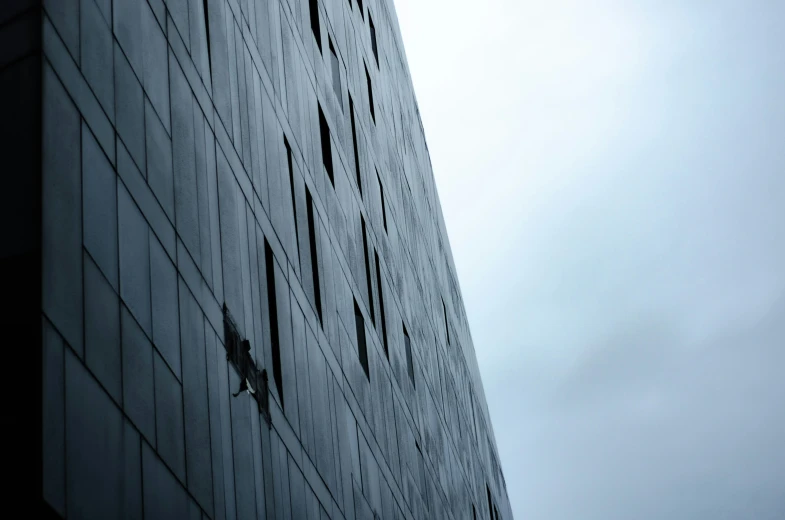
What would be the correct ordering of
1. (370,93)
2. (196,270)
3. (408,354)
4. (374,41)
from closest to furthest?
(196,270) → (408,354) → (370,93) → (374,41)

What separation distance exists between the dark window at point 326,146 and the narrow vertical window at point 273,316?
9261 millimetres

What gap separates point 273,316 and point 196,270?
5069mm

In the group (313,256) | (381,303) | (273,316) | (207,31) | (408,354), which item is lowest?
(273,316)

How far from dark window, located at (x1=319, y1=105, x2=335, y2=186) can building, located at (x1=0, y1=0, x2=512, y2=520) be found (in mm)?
114

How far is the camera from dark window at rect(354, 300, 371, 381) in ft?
106

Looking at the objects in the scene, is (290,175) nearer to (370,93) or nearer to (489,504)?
(370,93)

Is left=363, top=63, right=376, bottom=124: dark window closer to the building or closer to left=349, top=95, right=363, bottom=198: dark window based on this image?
the building

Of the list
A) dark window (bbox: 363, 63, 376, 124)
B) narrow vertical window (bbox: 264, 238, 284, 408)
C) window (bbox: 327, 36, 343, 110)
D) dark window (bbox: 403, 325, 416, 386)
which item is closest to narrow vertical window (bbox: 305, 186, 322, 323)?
narrow vertical window (bbox: 264, 238, 284, 408)

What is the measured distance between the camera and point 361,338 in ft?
107

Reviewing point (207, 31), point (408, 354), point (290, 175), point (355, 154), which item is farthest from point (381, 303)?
point (207, 31)

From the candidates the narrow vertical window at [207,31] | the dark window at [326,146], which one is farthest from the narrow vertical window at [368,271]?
the narrow vertical window at [207,31]

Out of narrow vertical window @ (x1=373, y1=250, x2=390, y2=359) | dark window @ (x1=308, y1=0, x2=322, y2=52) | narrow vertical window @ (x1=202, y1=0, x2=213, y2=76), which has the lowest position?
narrow vertical window @ (x1=202, y1=0, x2=213, y2=76)

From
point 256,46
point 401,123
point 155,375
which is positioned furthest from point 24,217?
point 401,123

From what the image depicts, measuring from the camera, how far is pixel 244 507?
1845 centimetres
